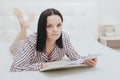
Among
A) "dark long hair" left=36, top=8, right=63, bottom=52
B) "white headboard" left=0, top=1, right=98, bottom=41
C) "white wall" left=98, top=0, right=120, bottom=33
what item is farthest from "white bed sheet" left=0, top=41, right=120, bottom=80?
"white wall" left=98, top=0, right=120, bottom=33

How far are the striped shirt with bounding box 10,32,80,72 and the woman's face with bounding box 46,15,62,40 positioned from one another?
16 centimetres

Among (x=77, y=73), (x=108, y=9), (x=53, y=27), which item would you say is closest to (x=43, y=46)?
(x=53, y=27)

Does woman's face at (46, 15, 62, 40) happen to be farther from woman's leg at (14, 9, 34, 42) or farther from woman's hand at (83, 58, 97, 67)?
woman's leg at (14, 9, 34, 42)

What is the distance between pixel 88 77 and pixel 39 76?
0.32 m

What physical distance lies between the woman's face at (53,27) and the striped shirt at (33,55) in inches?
6.1

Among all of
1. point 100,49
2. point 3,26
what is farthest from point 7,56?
point 3,26

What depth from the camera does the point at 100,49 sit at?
2.61 meters

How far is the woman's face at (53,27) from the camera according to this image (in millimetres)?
1769

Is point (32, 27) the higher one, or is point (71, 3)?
point (71, 3)

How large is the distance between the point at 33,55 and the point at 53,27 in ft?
0.90

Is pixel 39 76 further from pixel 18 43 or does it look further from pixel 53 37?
pixel 18 43

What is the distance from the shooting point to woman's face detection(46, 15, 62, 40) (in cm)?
177

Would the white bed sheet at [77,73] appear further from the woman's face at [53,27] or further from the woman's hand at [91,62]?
the woman's face at [53,27]

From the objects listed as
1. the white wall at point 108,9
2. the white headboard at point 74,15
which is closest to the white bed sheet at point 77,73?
the white headboard at point 74,15
